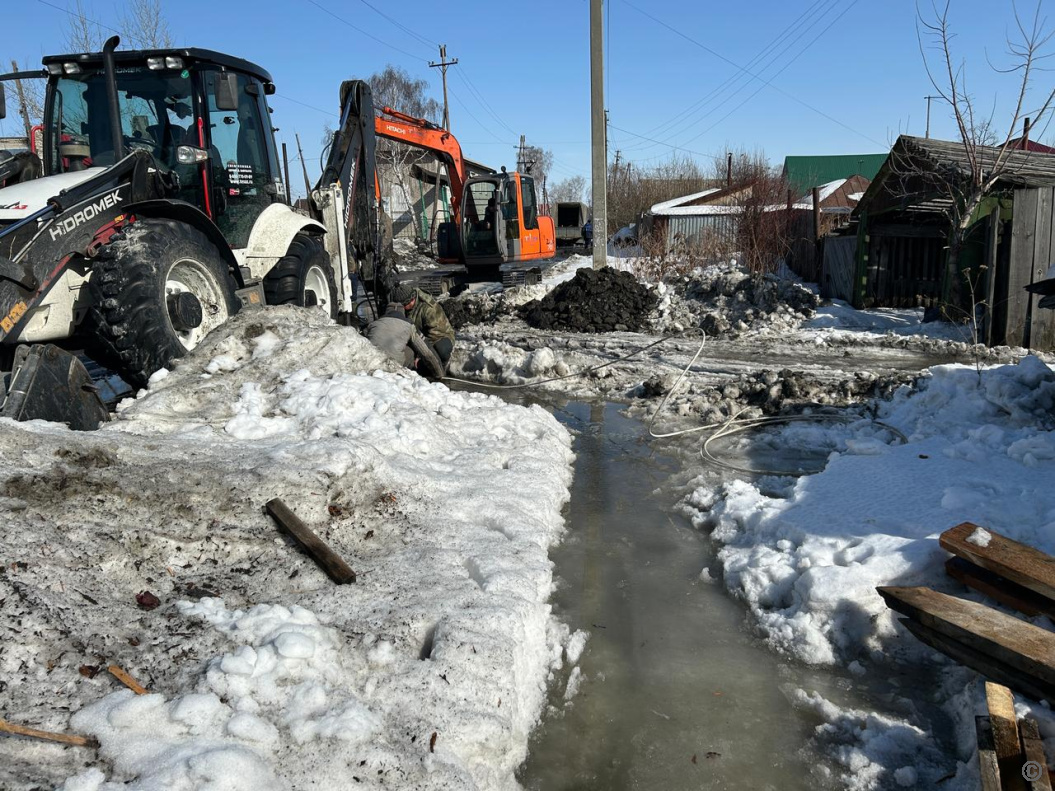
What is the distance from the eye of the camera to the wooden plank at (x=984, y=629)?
9.45 ft

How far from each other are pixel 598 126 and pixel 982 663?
50.0ft

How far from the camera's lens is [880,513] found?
4707 millimetres

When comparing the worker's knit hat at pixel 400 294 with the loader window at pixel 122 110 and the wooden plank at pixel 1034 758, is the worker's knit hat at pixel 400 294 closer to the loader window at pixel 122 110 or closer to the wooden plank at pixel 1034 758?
the loader window at pixel 122 110

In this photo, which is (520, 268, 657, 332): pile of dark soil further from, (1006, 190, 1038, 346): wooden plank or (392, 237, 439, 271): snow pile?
(392, 237, 439, 271): snow pile

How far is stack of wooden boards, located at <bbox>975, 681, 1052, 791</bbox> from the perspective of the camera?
247 cm

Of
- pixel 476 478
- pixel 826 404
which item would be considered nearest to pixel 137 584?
pixel 476 478

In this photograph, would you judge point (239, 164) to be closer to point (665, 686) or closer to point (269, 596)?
point (269, 596)

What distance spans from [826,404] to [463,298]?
9.81 m

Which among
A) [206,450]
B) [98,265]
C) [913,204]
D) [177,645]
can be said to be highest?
[913,204]

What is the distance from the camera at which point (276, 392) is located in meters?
6.02

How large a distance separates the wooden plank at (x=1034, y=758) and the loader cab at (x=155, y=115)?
23.1 feet

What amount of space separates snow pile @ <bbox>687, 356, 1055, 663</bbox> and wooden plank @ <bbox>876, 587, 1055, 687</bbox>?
39 centimetres

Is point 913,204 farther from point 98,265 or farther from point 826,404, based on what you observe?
point 98,265

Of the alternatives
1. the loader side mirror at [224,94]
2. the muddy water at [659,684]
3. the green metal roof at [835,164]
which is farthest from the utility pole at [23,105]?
the green metal roof at [835,164]
